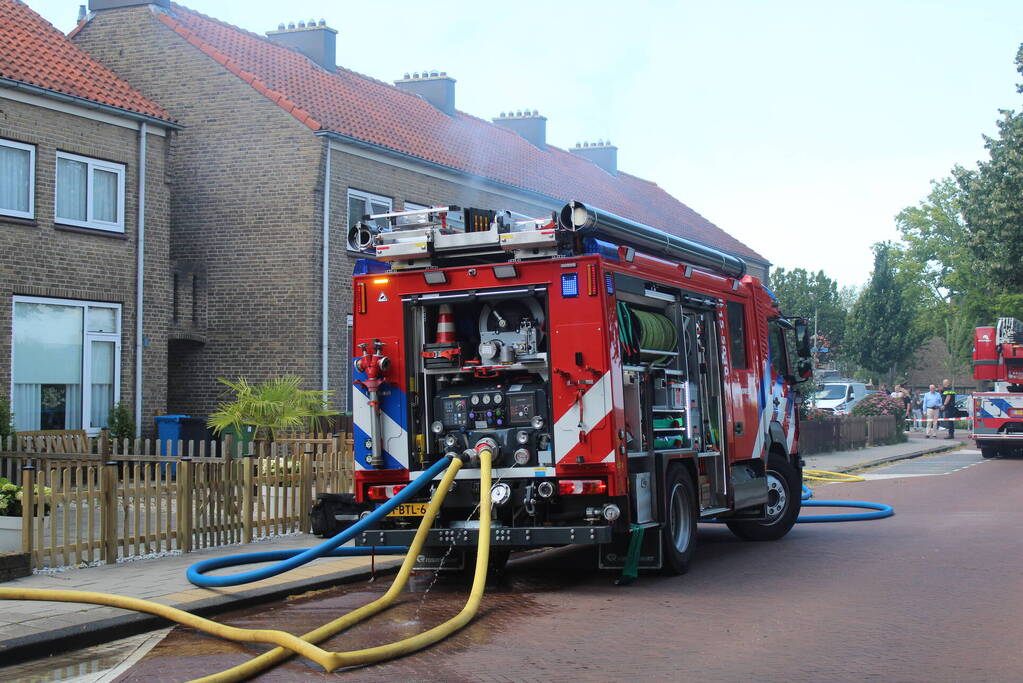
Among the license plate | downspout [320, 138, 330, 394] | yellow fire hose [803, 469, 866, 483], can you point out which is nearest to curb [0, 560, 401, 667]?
the license plate

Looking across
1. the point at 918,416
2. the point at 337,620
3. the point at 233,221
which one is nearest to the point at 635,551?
the point at 337,620

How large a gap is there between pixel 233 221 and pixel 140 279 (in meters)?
3.63

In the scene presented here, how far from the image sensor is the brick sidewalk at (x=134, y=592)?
769 cm

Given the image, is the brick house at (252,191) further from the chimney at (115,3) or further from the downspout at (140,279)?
the downspout at (140,279)

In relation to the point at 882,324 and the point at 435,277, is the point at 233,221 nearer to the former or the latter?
the point at 435,277

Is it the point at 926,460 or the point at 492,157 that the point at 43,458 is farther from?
the point at 926,460

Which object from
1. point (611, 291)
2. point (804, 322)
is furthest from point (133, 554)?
point (804, 322)

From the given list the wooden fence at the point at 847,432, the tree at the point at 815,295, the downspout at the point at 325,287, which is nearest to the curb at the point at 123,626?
the downspout at the point at 325,287

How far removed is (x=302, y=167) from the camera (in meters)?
23.8

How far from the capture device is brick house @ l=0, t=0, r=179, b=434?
62.1 feet

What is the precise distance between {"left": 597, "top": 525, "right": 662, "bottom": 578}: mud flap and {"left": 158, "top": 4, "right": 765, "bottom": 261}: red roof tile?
15269 millimetres

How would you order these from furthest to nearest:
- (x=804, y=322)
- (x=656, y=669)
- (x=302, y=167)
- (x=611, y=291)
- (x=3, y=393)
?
(x=302, y=167) → (x=3, y=393) → (x=804, y=322) → (x=611, y=291) → (x=656, y=669)

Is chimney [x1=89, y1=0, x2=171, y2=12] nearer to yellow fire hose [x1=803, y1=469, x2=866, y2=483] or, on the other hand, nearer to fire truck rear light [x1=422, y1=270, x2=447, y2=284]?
yellow fire hose [x1=803, y1=469, x2=866, y2=483]

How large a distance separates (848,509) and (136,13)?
690 inches
